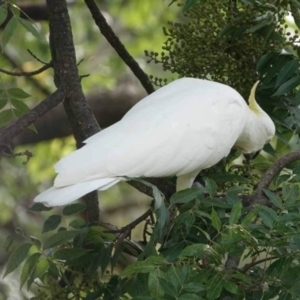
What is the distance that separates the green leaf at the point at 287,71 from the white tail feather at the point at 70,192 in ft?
1.46

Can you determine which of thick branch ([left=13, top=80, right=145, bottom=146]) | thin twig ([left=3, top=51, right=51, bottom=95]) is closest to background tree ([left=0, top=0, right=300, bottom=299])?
thick branch ([left=13, top=80, right=145, bottom=146])

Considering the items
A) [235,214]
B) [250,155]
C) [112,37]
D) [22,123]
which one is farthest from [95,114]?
[235,214]

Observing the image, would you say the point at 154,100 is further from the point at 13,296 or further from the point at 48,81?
the point at 48,81

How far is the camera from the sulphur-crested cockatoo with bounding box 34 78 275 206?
1705mm

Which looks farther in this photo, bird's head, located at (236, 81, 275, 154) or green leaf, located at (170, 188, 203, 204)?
bird's head, located at (236, 81, 275, 154)

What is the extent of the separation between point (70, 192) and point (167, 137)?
28 cm

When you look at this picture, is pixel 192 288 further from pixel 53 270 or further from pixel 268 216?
pixel 53 270

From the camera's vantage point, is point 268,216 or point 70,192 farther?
point 70,192

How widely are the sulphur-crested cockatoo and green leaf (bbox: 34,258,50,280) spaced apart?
0.13 meters

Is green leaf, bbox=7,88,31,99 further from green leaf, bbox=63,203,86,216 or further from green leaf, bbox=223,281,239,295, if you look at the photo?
green leaf, bbox=223,281,239,295

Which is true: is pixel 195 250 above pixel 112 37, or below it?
below

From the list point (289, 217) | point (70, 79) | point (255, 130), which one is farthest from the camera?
point (255, 130)

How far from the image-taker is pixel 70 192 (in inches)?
65.1

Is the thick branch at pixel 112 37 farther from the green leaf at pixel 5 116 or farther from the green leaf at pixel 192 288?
the green leaf at pixel 192 288
